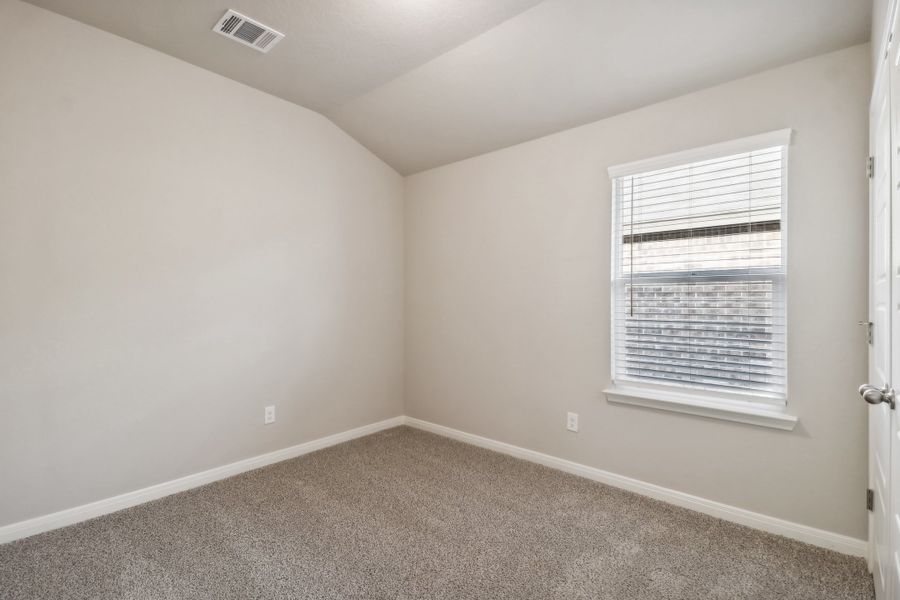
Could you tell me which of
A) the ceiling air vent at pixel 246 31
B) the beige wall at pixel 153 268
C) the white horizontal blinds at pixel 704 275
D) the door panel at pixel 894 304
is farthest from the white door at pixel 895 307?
the beige wall at pixel 153 268

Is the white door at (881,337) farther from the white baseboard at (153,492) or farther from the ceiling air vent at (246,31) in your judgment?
the white baseboard at (153,492)

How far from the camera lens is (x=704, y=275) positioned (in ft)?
8.27

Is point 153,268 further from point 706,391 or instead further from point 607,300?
point 706,391

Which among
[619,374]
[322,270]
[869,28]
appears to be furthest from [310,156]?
[869,28]

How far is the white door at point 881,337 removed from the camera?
1.37m

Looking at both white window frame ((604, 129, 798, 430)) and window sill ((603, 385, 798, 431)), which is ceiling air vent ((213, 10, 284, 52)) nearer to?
white window frame ((604, 129, 798, 430))

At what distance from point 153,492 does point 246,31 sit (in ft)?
8.68

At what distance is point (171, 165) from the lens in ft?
9.02

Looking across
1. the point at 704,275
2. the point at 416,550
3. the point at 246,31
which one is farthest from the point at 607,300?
the point at 246,31

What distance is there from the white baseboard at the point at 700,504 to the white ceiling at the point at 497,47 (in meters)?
2.21

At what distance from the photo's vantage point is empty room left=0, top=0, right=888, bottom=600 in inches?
79.4

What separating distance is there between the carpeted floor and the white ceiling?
2.31 m

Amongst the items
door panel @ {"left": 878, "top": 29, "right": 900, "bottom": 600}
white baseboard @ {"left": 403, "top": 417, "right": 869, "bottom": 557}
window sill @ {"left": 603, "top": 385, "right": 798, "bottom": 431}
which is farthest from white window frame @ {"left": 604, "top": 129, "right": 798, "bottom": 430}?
door panel @ {"left": 878, "top": 29, "right": 900, "bottom": 600}

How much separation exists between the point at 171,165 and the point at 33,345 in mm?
1197
